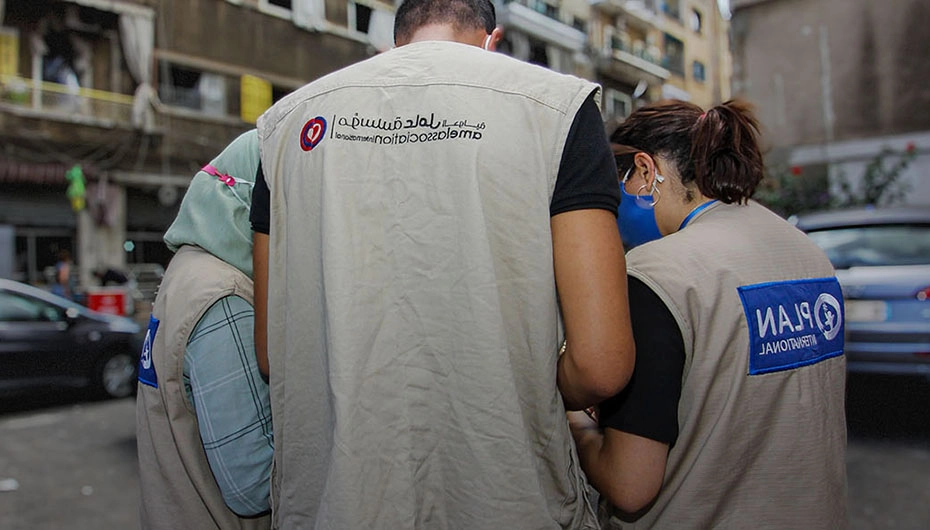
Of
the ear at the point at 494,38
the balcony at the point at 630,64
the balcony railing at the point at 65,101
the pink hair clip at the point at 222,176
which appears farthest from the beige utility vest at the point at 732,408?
the balcony at the point at 630,64

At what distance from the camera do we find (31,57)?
1228cm

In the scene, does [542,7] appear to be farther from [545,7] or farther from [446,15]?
[446,15]

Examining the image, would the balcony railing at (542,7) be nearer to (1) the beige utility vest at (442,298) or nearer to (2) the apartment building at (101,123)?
(2) the apartment building at (101,123)

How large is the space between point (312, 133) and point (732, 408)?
904 mm

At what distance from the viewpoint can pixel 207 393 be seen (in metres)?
1.40

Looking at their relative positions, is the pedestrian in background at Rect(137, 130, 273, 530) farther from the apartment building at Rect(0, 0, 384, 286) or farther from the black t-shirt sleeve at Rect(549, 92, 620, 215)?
the apartment building at Rect(0, 0, 384, 286)

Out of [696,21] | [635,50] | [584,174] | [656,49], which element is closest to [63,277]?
[584,174]

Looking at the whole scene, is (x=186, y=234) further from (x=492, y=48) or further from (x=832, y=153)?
(x=832, y=153)

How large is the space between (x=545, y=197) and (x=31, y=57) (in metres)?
14.3

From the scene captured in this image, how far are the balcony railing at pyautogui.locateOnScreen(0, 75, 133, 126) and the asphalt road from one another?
6.98 m

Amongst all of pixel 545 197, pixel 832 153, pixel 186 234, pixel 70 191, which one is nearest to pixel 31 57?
pixel 70 191

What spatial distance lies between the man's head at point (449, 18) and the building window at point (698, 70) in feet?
121

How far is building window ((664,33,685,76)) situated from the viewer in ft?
110

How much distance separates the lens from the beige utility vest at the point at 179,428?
4.67 ft
